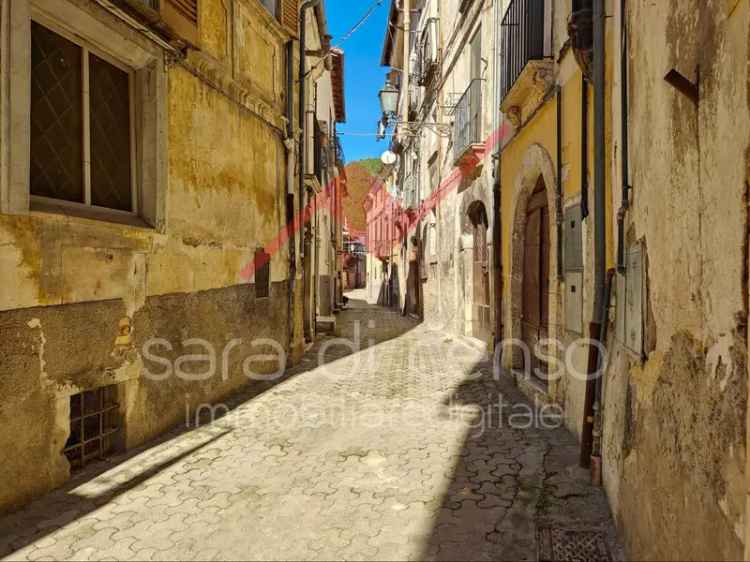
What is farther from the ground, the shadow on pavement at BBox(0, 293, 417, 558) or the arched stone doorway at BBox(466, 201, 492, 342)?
the arched stone doorway at BBox(466, 201, 492, 342)

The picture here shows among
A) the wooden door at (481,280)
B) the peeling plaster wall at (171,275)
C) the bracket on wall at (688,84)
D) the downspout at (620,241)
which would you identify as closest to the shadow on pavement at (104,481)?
the peeling plaster wall at (171,275)

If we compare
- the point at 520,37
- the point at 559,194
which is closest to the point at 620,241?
the point at 559,194

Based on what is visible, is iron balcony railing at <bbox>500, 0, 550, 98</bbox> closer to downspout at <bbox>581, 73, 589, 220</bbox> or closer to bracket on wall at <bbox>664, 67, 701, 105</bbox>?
downspout at <bbox>581, 73, 589, 220</bbox>

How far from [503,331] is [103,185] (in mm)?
5948

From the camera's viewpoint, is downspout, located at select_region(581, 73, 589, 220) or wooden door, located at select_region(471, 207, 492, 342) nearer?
downspout, located at select_region(581, 73, 589, 220)

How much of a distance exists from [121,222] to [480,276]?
24.2 ft

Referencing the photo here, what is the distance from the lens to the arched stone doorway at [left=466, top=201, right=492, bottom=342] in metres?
9.75

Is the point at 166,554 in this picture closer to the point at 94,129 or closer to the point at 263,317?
the point at 94,129

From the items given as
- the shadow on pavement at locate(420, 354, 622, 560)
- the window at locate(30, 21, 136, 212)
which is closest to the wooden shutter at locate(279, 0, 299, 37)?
the window at locate(30, 21, 136, 212)

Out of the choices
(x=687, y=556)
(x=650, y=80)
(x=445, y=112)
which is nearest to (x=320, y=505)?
(x=687, y=556)

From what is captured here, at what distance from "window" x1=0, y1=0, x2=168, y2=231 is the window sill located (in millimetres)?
11

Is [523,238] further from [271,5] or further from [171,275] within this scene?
[271,5]

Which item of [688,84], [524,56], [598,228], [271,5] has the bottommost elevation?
[598,228]

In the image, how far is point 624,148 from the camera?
10.6 feet
